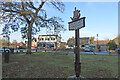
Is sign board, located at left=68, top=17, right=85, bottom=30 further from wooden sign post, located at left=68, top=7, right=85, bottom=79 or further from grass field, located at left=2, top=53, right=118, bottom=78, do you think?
grass field, located at left=2, top=53, right=118, bottom=78

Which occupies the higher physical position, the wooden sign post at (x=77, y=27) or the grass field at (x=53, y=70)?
the wooden sign post at (x=77, y=27)

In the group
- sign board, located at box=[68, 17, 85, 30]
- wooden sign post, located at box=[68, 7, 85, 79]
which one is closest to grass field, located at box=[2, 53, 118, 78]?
wooden sign post, located at box=[68, 7, 85, 79]

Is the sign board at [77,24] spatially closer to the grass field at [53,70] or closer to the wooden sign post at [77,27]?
the wooden sign post at [77,27]

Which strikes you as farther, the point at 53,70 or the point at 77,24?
the point at 53,70

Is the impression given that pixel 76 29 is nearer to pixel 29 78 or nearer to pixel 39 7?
pixel 29 78

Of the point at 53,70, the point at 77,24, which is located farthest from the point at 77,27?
the point at 53,70

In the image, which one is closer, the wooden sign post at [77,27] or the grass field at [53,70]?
the wooden sign post at [77,27]

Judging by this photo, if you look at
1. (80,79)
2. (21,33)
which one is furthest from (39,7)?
(80,79)

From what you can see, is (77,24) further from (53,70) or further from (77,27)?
(53,70)

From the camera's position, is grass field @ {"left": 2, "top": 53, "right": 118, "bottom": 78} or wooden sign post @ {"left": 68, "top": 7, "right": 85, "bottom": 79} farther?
grass field @ {"left": 2, "top": 53, "right": 118, "bottom": 78}

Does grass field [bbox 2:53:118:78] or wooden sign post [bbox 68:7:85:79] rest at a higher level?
wooden sign post [bbox 68:7:85:79]

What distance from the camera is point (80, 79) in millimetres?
3516

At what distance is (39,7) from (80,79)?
580 inches

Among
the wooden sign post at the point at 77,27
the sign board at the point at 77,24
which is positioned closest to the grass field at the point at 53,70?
the wooden sign post at the point at 77,27
